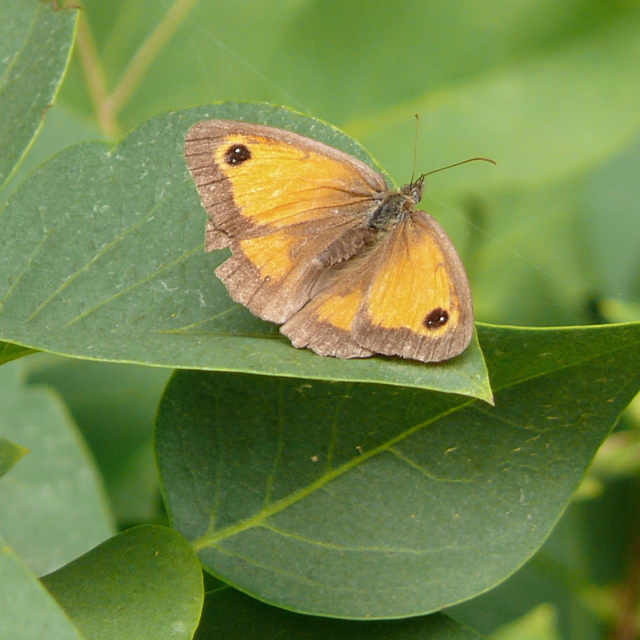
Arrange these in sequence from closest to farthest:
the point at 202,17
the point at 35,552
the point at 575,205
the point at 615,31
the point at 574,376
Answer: the point at 574,376 < the point at 35,552 < the point at 615,31 < the point at 202,17 < the point at 575,205

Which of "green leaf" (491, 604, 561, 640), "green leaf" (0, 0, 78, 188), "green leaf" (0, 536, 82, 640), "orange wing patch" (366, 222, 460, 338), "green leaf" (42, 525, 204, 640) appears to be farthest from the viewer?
"green leaf" (491, 604, 561, 640)

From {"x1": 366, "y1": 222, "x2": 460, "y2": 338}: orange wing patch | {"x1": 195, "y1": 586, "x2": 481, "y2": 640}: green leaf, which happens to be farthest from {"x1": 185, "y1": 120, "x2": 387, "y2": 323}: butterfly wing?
{"x1": 195, "y1": 586, "x2": 481, "y2": 640}: green leaf

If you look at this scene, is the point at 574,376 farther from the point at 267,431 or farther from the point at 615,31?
the point at 615,31

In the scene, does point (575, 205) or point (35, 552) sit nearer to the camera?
point (35, 552)

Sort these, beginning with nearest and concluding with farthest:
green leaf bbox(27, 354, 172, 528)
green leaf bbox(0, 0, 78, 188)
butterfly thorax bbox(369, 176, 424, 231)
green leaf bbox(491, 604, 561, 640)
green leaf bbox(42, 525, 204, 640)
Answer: green leaf bbox(42, 525, 204, 640)
green leaf bbox(0, 0, 78, 188)
butterfly thorax bbox(369, 176, 424, 231)
green leaf bbox(491, 604, 561, 640)
green leaf bbox(27, 354, 172, 528)

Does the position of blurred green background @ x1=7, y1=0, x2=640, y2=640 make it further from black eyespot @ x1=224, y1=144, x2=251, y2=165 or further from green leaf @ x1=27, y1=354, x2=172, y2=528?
black eyespot @ x1=224, y1=144, x2=251, y2=165

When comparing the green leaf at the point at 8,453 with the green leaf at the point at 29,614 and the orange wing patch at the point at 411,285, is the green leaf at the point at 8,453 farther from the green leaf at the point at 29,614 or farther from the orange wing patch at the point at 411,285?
the orange wing patch at the point at 411,285

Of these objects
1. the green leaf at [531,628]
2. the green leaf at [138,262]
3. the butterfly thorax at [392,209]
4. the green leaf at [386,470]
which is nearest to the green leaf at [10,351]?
the green leaf at [138,262]

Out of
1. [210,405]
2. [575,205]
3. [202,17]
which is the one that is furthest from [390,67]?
[210,405]
